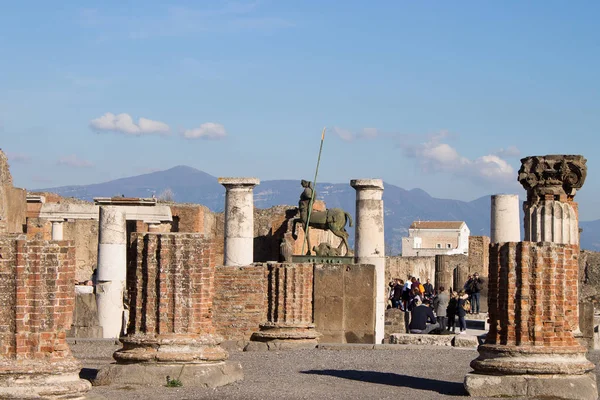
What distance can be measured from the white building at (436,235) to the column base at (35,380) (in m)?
110

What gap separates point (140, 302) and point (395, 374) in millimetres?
3453

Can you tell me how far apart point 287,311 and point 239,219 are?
18.4 ft

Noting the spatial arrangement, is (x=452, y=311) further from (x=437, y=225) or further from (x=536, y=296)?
(x=437, y=225)

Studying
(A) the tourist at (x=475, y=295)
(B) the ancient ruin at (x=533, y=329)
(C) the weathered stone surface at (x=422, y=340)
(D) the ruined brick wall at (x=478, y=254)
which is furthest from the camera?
(D) the ruined brick wall at (x=478, y=254)

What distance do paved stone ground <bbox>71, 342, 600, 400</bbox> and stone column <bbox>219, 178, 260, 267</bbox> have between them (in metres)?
5.98

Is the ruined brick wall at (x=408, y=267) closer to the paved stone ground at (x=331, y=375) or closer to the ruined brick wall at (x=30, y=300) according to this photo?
the paved stone ground at (x=331, y=375)

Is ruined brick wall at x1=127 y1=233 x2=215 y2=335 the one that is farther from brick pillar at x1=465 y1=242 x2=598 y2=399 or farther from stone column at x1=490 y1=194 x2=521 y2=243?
stone column at x1=490 y1=194 x2=521 y2=243

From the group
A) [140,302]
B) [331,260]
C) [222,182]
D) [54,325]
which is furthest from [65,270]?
[222,182]

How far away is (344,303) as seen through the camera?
1897cm

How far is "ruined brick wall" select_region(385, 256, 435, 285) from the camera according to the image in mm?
46750

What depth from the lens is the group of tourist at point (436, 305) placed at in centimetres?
2152

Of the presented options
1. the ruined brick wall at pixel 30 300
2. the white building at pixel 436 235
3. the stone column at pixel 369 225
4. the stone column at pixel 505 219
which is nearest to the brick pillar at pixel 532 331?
the ruined brick wall at pixel 30 300

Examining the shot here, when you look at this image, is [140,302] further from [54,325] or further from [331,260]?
[331,260]

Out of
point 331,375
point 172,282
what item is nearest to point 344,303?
point 331,375
